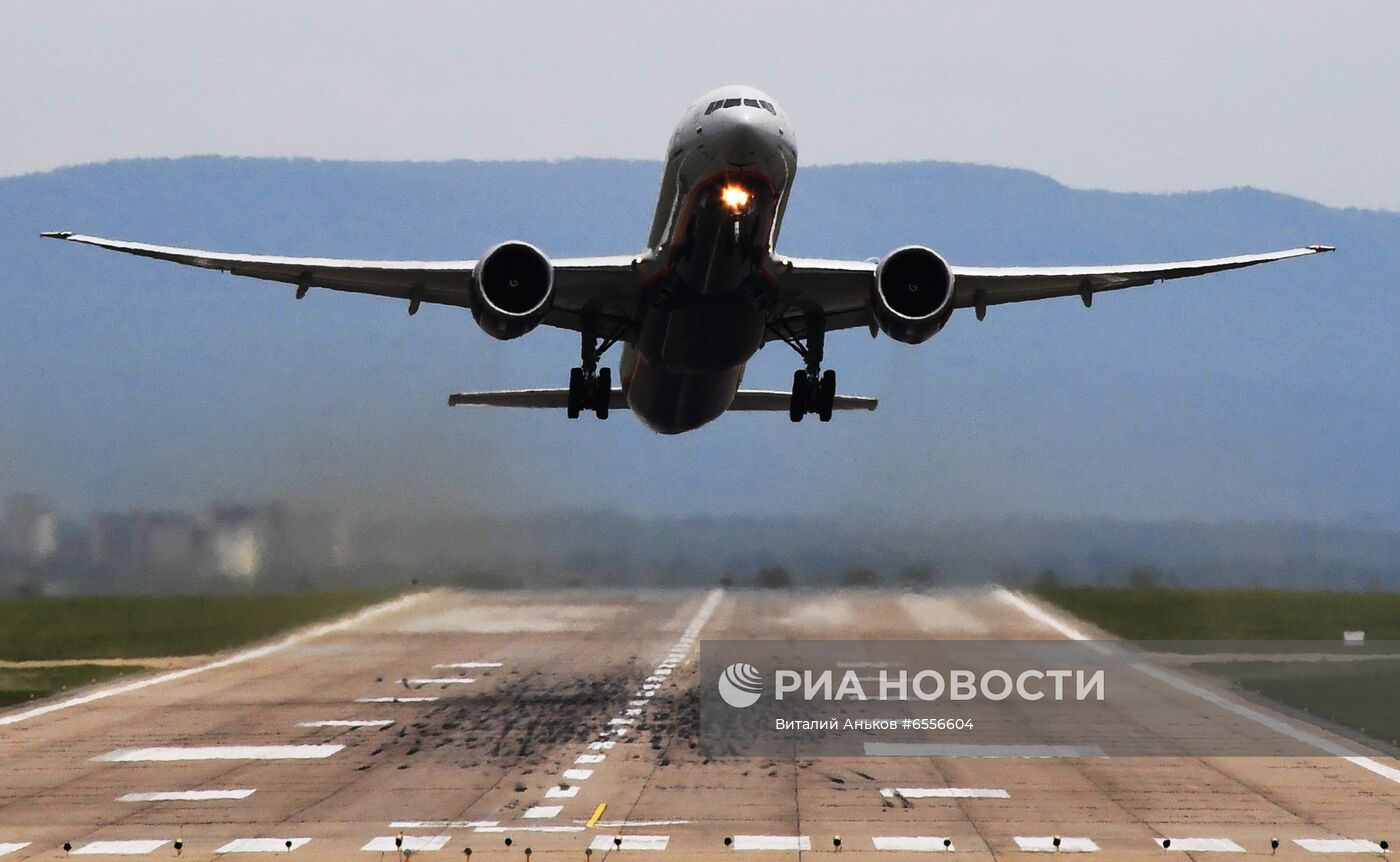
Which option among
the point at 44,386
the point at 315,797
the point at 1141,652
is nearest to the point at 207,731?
the point at 315,797

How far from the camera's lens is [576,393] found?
104 feet

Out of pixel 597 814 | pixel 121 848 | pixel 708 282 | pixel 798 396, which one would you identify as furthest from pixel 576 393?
pixel 121 848

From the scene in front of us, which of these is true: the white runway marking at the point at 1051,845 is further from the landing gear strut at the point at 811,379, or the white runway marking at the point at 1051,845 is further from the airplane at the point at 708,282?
the landing gear strut at the point at 811,379

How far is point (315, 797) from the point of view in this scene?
20625 millimetres

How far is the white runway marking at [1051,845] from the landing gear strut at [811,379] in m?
14.0

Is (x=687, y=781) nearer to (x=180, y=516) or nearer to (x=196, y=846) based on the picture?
(x=196, y=846)

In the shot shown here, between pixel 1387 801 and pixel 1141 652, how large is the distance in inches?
713

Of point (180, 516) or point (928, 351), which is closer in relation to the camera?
point (180, 516)

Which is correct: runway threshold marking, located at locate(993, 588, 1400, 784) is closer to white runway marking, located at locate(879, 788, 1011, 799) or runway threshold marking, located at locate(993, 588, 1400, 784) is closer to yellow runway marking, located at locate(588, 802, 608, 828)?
white runway marking, located at locate(879, 788, 1011, 799)

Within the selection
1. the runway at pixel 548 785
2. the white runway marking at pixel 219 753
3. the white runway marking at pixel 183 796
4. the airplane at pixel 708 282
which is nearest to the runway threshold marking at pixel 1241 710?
the runway at pixel 548 785

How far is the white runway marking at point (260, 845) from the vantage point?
677 inches

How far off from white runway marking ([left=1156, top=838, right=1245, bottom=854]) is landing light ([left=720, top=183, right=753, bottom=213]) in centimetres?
1175

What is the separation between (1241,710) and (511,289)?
1595cm

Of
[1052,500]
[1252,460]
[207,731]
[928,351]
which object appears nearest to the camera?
[207,731]
